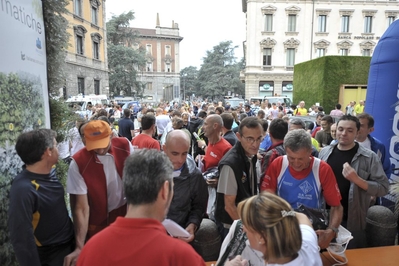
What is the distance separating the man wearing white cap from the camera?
228cm

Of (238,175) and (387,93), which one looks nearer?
(238,175)

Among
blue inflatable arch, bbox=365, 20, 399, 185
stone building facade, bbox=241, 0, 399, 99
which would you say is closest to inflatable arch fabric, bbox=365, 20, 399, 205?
blue inflatable arch, bbox=365, 20, 399, 185

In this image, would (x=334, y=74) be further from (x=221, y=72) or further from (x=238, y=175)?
(x=221, y=72)

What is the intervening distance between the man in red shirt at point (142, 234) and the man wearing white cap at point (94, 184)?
1159mm

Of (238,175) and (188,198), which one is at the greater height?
(238,175)

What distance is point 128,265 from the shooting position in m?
1.09

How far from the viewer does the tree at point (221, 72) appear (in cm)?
5284

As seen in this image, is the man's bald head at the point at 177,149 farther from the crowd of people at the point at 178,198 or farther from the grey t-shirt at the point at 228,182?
the grey t-shirt at the point at 228,182

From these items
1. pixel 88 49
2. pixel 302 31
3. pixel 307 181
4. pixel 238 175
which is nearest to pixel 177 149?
pixel 238 175

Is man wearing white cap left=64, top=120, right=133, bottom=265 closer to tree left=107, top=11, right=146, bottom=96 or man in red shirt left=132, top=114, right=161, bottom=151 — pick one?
man in red shirt left=132, top=114, right=161, bottom=151

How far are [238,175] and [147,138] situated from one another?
9.10 feet

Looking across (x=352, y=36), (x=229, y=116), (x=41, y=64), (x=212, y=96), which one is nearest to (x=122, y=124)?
(x=229, y=116)

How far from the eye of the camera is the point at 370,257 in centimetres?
232

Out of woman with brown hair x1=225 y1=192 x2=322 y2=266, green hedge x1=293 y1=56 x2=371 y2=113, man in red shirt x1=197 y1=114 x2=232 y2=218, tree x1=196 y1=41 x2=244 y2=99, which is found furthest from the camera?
tree x1=196 y1=41 x2=244 y2=99
